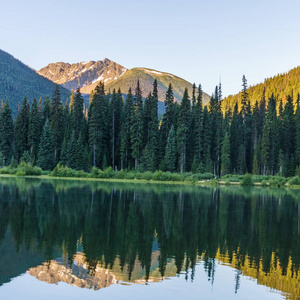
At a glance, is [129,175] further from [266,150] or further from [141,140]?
[266,150]

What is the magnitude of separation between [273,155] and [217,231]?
70.1 m

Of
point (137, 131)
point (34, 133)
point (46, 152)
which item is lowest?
point (46, 152)

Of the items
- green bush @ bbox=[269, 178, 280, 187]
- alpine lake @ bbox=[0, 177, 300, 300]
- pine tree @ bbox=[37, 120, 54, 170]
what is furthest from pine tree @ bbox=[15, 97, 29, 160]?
alpine lake @ bbox=[0, 177, 300, 300]

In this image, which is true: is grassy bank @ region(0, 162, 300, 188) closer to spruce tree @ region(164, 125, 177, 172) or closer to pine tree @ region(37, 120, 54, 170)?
spruce tree @ region(164, 125, 177, 172)

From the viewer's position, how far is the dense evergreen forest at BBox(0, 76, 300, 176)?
82.4 meters

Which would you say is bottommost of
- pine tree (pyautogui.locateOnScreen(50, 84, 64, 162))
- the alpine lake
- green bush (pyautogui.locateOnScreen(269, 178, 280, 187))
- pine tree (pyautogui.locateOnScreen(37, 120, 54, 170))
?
the alpine lake

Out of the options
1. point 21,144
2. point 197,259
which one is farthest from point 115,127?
point 197,259

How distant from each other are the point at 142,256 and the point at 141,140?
68.4 metres

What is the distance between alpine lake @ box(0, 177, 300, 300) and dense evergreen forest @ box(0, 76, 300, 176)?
56894 mm

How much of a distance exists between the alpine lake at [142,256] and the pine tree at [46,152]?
5717 cm

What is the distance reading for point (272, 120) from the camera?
97.4 meters

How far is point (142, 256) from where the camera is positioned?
14945 millimetres

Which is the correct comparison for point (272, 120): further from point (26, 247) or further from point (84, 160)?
point (26, 247)

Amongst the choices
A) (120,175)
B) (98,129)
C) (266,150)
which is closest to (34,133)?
(98,129)
